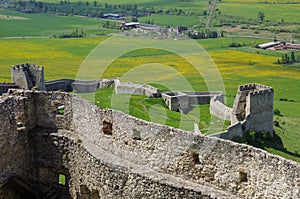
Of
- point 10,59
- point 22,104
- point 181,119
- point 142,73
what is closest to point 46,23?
point 10,59

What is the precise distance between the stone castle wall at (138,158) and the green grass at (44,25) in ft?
363

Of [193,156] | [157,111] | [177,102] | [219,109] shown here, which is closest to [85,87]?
[177,102]

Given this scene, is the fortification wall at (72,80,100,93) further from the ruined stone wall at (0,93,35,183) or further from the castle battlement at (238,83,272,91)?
the ruined stone wall at (0,93,35,183)

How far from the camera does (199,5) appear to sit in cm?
18788

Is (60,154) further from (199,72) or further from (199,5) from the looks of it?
(199,5)

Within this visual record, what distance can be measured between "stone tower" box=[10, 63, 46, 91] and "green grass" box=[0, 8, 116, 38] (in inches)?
3317

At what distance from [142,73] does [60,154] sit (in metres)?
64.2

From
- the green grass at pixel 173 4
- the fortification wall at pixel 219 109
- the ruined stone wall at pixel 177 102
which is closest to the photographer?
the fortification wall at pixel 219 109

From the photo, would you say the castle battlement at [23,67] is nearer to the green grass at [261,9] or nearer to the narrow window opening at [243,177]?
the narrow window opening at [243,177]

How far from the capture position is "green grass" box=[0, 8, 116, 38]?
419ft

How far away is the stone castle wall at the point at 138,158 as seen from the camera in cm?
1121

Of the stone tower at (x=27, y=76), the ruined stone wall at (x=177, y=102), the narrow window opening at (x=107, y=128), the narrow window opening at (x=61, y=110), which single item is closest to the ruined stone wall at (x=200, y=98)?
the ruined stone wall at (x=177, y=102)

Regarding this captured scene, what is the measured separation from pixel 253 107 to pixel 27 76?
1611cm

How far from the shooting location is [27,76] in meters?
40.7
